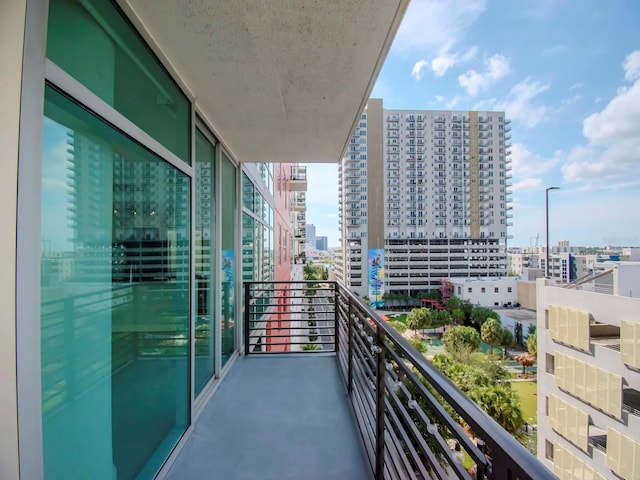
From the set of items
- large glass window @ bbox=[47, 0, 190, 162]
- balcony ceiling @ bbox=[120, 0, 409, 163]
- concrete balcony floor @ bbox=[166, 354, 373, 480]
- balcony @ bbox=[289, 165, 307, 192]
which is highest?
balcony @ bbox=[289, 165, 307, 192]

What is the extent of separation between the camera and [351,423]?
2.08m

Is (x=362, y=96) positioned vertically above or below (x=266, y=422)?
above

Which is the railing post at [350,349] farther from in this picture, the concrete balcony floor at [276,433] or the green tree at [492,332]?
the green tree at [492,332]

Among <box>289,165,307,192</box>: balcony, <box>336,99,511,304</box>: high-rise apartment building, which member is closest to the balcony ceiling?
<box>289,165,307,192</box>: balcony

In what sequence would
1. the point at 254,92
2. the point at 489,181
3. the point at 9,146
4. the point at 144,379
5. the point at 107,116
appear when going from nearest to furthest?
the point at 9,146, the point at 107,116, the point at 144,379, the point at 254,92, the point at 489,181

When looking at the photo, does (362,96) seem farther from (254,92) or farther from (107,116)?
(107,116)

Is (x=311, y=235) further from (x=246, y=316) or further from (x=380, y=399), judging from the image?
(x=380, y=399)

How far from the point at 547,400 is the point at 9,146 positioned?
15022mm

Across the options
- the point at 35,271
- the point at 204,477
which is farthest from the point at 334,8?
the point at 204,477

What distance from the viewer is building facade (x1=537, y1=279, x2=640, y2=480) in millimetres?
7988

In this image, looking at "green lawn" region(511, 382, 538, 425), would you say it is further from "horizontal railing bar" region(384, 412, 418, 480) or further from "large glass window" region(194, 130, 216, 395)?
"horizontal railing bar" region(384, 412, 418, 480)

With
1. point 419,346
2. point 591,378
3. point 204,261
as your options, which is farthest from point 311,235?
point 204,261

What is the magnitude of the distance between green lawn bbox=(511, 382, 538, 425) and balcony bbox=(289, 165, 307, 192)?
15905mm

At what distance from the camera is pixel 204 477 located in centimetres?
160
